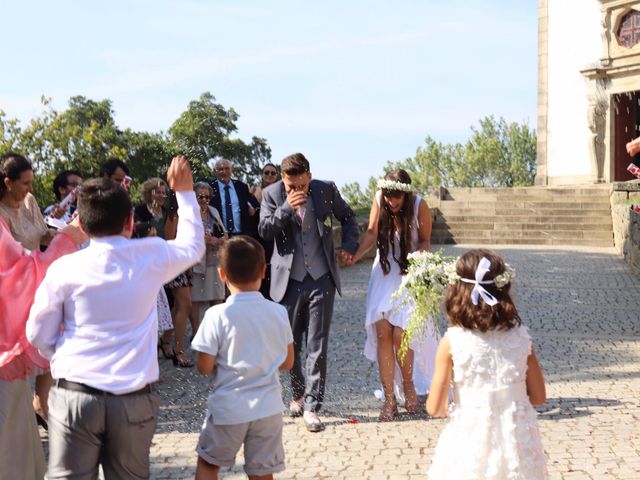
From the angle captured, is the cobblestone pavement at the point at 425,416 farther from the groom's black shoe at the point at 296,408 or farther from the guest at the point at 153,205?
the guest at the point at 153,205

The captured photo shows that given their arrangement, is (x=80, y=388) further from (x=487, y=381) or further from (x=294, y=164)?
(x=294, y=164)

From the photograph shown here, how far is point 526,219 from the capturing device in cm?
2756

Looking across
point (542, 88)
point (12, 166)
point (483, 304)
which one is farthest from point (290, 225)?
point (542, 88)

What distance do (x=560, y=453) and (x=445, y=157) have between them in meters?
66.4

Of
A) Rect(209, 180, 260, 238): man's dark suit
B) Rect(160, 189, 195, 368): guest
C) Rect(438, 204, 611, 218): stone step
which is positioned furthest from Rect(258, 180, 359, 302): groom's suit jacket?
Rect(438, 204, 611, 218): stone step

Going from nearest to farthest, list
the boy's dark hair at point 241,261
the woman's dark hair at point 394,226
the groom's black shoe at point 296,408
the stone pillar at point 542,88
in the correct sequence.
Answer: the boy's dark hair at point 241,261 → the groom's black shoe at point 296,408 → the woman's dark hair at point 394,226 → the stone pillar at point 542,88

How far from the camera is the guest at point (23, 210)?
214 inches

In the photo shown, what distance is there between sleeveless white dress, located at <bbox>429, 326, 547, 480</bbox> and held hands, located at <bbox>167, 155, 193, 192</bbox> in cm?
131

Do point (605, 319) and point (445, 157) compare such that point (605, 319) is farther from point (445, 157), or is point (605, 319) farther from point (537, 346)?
point (445, 157)

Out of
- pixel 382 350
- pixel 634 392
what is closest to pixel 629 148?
pixel 634 392

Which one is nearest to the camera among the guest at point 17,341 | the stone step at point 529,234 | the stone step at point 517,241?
the guest at point 17,341

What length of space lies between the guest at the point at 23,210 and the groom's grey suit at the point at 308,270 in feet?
5.44

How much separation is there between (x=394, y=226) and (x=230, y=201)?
281 cm

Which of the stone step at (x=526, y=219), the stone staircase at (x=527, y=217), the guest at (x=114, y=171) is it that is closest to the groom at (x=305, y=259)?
the guest at (x=114, y=171)
